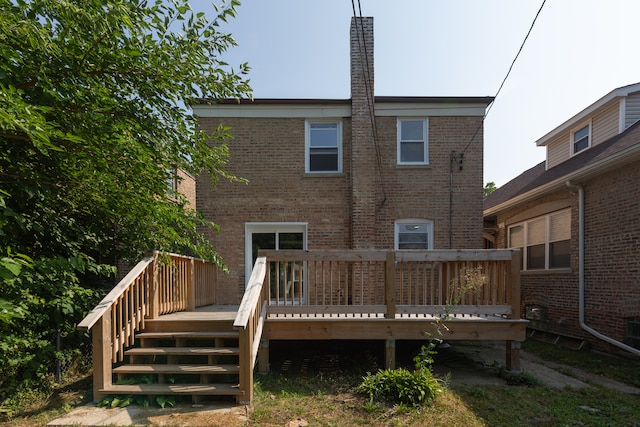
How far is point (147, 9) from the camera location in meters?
4.29

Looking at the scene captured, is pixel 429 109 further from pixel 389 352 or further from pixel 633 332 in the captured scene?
pixel 633 332

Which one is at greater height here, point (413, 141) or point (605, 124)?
point (605, 124)

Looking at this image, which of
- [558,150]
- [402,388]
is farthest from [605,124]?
[402,388]

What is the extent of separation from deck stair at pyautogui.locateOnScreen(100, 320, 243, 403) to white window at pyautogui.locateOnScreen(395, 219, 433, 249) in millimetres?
4666

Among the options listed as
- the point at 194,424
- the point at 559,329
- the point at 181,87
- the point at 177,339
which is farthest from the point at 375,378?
the point at 559,329

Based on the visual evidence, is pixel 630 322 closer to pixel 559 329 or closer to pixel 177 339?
pixel 559 329

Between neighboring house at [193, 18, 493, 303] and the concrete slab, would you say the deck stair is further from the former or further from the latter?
neighboring house at [193, 18, 493, 303]

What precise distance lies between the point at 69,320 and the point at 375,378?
444 cm

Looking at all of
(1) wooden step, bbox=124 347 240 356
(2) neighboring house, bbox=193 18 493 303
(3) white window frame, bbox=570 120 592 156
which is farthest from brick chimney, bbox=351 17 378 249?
(3) white window frame, bbox=570 120 592 156

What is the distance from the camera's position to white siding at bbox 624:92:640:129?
845cm

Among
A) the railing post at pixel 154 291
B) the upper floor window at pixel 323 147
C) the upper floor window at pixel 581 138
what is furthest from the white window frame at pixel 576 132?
the railing post at pixel 154 291

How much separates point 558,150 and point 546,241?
338 cm

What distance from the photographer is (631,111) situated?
8531mm

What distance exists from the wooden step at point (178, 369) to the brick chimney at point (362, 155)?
14.0ft
